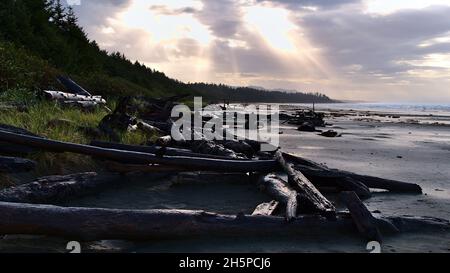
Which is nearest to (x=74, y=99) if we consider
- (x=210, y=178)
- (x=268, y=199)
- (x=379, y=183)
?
(x=210, y=178)

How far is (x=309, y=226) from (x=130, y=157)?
3.33 meters

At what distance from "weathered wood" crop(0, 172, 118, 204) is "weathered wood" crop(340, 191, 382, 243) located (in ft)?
11.4

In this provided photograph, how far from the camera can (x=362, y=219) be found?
414 centimetres

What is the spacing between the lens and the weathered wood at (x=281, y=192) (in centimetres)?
423

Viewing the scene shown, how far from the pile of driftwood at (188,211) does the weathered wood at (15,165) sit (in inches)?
0.5

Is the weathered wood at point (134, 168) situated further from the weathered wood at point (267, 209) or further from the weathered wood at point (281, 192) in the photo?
the weathered wood at point (267, 209)

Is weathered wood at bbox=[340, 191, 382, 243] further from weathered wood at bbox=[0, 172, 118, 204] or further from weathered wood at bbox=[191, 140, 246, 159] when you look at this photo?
weathered wood at bbox=[191, 140, 246, 159]

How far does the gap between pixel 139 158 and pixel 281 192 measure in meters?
2.44

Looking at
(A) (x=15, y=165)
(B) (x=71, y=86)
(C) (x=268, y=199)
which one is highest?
(B) (x=71, y=86)

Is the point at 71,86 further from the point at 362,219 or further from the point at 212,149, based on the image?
the point at 362,219

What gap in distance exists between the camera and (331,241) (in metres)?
4.09

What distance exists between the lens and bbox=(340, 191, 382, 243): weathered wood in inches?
160
